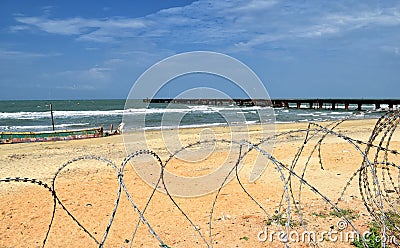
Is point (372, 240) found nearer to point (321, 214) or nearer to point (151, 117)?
point (321, 214)

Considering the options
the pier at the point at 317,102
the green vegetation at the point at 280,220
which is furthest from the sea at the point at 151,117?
the green vegetation at the point at 280,220

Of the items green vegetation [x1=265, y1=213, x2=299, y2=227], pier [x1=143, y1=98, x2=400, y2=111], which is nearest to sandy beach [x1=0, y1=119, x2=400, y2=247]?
green vegetation [x1=265, y1=213, x2=299, y2=227]

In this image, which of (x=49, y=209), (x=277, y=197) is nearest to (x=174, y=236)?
(x=277, y=197)

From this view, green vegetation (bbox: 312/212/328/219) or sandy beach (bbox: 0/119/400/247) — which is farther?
green vegetation (bbox: 312/212/328/219)

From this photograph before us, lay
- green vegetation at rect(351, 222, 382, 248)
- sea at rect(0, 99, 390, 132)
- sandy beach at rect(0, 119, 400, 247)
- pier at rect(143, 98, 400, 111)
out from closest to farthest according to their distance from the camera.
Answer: green vegetation at rect(351, 222, 382, 248) < sandy beach at rect(0, 119, 400, 247) < sea at rect(0, 99, 390, 132) < pier at rect(143, 98, 400, 111)

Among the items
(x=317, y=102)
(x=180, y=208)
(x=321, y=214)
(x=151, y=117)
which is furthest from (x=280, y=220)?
(x=317, y=102)

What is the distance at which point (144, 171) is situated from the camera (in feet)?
33.0

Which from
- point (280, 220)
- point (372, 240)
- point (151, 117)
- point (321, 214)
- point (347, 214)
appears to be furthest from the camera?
point (151, 117)

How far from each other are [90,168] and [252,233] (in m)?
7.00

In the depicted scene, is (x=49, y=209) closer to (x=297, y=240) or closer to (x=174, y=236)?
(x=174, y=236)

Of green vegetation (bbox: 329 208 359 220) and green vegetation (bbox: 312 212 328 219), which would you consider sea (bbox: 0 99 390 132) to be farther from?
green vegetation (bbox: 329 208 359 220)

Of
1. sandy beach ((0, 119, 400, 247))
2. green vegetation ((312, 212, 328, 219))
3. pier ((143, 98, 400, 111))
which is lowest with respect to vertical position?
sandy beach ((0, 119, 400, 247))

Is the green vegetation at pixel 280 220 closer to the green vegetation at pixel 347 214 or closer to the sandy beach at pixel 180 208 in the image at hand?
the sandy beach at pixel 180 208

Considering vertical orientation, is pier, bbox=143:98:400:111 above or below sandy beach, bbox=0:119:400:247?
above
